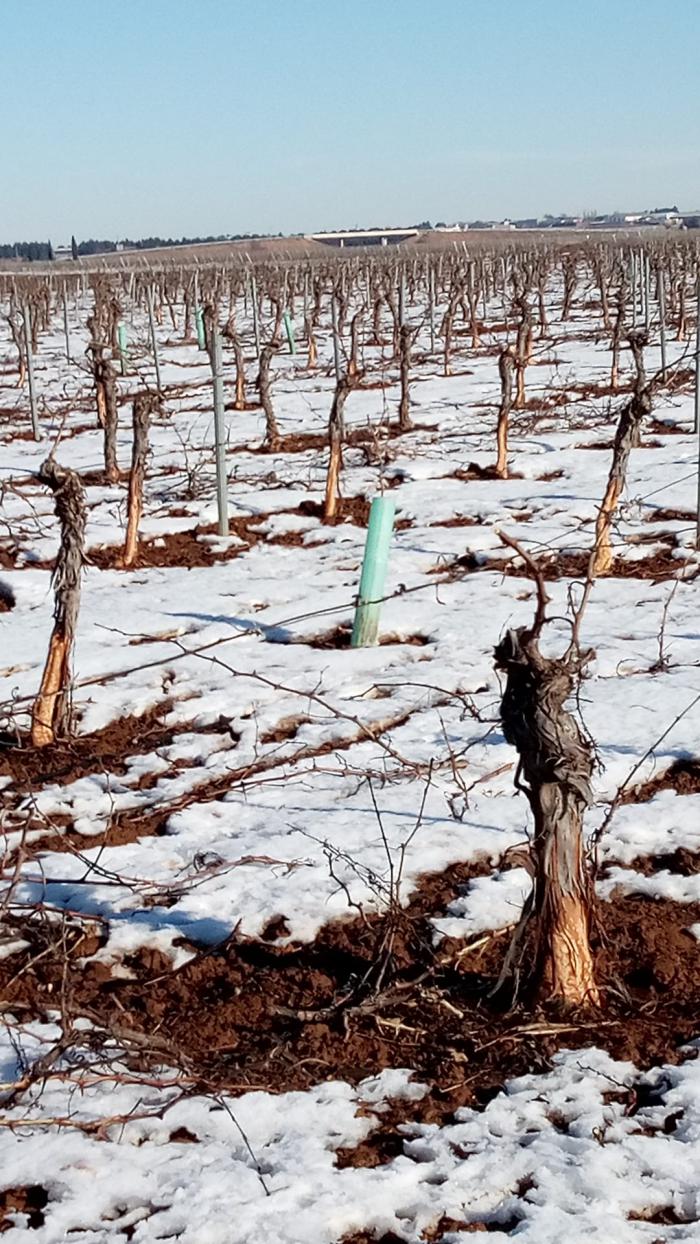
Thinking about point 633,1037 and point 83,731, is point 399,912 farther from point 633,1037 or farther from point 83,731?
point 83,731

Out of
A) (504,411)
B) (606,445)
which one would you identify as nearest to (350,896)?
(504,411)

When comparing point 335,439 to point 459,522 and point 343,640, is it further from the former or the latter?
point 343,640

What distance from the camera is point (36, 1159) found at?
9.69ft

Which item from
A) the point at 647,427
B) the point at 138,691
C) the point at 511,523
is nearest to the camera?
the point at 138,691

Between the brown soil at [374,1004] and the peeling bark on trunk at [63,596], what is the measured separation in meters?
2.02

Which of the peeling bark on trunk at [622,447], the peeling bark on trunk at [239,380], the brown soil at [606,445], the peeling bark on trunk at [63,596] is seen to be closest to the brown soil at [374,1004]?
the peeling bark on trunk at [63,596]

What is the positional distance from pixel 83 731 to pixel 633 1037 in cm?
352

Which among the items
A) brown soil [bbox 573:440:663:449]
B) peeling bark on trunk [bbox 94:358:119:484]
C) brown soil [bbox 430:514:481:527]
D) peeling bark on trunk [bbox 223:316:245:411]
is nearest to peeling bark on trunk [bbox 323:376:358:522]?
brown soil [bbox 430:514:481:527]

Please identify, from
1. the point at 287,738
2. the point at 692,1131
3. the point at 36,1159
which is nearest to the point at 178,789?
the point at 287,738

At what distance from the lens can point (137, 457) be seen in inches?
362

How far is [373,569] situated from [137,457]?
2.88 metres

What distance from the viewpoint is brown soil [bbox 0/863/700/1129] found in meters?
3.26

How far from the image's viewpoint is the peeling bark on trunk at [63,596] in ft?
18.6

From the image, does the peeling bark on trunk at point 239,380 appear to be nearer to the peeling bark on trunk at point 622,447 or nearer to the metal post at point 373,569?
the peeling bark on trunk at point 622,447
